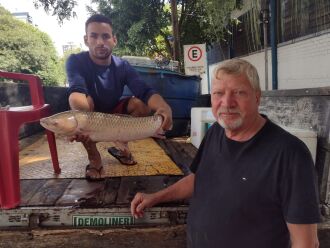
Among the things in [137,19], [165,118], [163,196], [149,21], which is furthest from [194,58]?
[163,196]

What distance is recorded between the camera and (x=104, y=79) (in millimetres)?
3180

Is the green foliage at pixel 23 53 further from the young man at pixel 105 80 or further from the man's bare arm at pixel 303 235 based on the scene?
the man's bare arm at pixel 303 235

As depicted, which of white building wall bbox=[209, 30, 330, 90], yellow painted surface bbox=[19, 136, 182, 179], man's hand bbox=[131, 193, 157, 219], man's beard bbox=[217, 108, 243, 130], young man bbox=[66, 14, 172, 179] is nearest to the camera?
man's beard bbox=[217, 108, 243, 130]

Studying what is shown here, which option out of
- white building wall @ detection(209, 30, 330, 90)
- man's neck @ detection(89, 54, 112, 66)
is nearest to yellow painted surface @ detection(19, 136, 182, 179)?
man's neck @ detection(89, 54, 112, 66)

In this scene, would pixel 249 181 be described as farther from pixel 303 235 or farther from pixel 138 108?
pixel 138 108

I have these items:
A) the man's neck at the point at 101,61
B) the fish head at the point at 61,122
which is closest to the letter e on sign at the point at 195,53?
the man's neck at the point at 101,61

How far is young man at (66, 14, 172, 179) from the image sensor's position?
118 inches

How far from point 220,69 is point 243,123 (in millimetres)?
277

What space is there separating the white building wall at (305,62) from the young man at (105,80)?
406 centimetres

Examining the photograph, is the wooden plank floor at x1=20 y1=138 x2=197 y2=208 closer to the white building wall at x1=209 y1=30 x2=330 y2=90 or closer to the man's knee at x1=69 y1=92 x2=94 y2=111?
the man's knee at x1=69 y1=92 x2=94 y2=111

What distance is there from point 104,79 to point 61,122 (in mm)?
1065

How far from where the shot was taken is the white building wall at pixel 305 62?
614cm

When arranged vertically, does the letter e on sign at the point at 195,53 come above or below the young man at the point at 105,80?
above

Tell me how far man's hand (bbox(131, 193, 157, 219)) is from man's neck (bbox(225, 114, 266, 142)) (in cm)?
63
